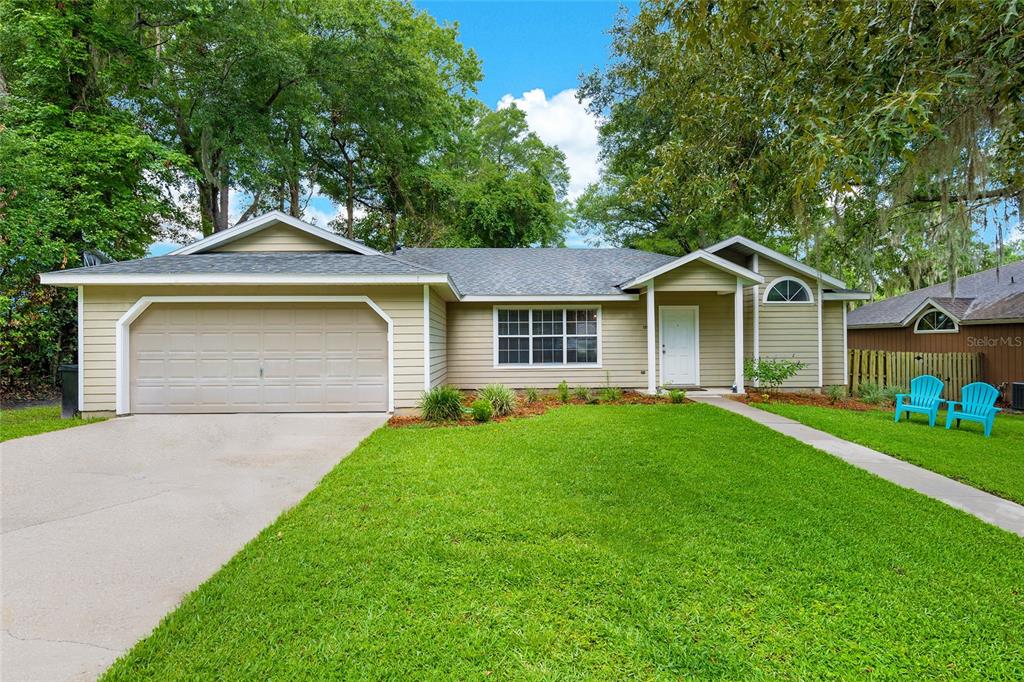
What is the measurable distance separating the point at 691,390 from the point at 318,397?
870 centimetres

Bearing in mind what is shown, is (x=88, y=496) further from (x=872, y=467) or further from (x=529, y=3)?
(x=529, y=3)

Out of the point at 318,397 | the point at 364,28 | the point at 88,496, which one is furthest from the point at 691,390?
the point at 364,28

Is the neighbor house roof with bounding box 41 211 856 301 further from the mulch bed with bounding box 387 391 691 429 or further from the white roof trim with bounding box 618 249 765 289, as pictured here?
the mulch bed with bounding box 387 391 691 429

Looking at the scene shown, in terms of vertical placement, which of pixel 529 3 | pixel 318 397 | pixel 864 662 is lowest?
pixel 864 662

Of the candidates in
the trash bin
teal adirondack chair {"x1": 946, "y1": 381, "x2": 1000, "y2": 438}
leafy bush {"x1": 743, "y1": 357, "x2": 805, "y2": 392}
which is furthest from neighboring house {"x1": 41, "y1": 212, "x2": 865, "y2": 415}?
teal adirondack chair {"x1": 946, "y1": 381, "x2": 1000, "y2": 438}

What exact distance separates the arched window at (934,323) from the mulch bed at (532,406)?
9533 mm

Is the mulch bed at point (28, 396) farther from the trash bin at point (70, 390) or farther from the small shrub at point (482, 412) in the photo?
the small shrub at point (482, 412)

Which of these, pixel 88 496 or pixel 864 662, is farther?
pixel 88 496

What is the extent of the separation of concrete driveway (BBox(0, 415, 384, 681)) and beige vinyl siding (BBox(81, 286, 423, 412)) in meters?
1.27

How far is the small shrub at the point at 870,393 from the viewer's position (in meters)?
10.4

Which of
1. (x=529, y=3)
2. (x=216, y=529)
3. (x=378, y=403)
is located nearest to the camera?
(x=216, y=529)

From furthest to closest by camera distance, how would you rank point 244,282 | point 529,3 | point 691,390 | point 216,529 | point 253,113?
point 253,113
point 691,390
point 529,3
point 244,282
point 216,529

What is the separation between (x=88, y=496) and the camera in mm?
4398

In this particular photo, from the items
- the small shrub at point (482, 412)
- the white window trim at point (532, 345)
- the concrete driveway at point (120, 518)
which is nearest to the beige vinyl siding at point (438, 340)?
the white window trim at point (532, 345)
